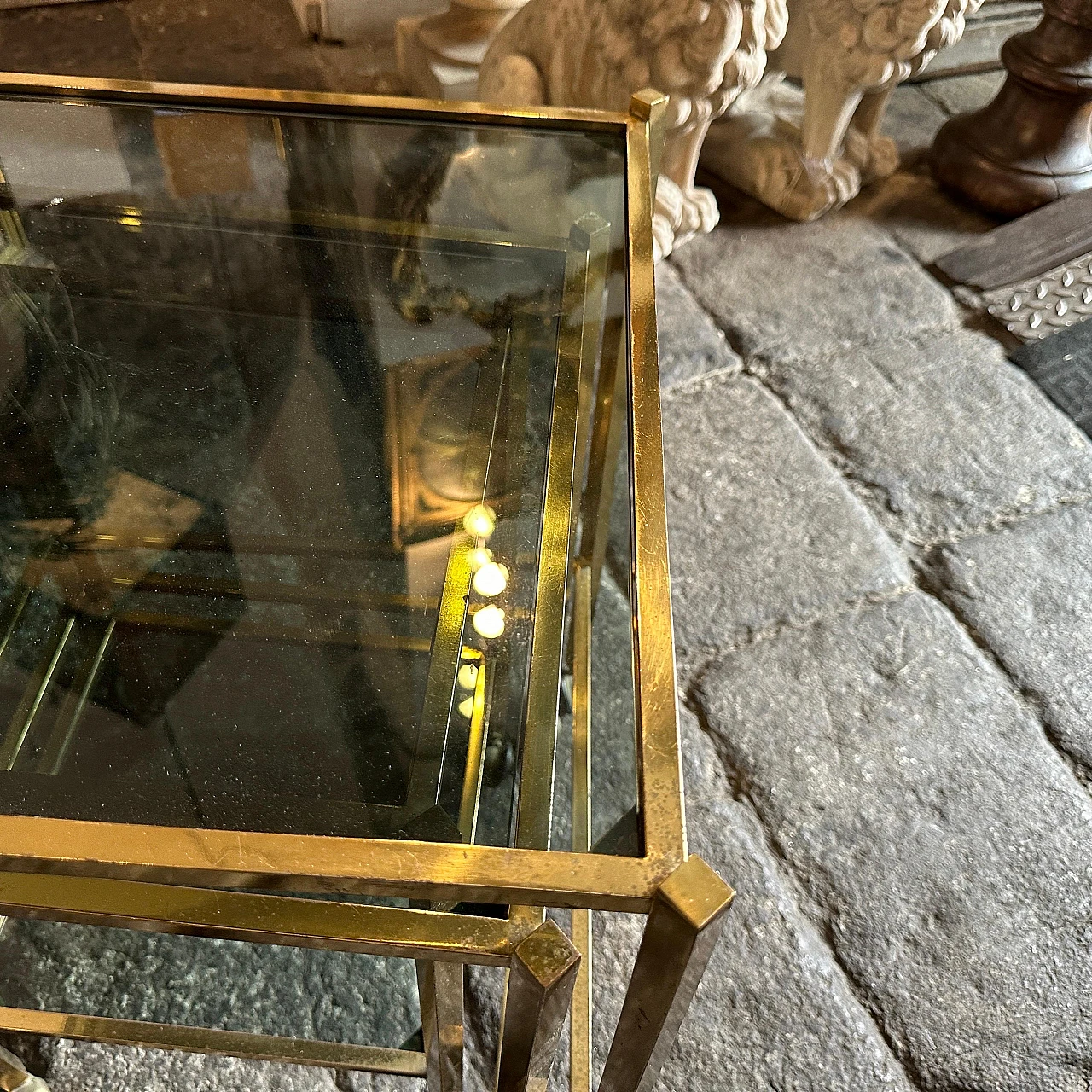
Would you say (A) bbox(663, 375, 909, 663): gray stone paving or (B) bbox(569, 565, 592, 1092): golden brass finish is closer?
(B) bbox(569, 565, 592, 1092): golden brass finish

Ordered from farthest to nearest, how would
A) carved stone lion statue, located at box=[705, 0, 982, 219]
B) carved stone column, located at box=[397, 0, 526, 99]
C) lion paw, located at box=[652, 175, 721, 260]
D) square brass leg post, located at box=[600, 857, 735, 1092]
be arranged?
1. carved stone column, located at box=[397, 0, 526, 99]
2. lion paw, located at box=[652, 175, 721, 260]
3. carved stone lion statue, located at box=[705, 0, 982, 219]
4. square brass leg post, located at box=[600, 857, 735, 1092]

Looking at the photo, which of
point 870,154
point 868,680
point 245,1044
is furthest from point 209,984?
point 870,154

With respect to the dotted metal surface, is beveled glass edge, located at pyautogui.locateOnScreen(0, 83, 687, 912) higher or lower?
higher

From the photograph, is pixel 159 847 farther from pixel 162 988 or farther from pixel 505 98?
pixel 505 98

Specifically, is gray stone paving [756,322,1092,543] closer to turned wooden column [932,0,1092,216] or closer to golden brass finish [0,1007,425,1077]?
turned wooden column [932,0,1092,216]

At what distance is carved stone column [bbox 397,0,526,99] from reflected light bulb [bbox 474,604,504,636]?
169 cm

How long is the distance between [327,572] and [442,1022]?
1.19 feet

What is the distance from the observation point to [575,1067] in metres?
1.01

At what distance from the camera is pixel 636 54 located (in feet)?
5.25

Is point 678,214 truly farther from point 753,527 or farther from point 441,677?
point 441,677

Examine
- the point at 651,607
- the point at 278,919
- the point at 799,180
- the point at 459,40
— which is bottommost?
the point at 799,180

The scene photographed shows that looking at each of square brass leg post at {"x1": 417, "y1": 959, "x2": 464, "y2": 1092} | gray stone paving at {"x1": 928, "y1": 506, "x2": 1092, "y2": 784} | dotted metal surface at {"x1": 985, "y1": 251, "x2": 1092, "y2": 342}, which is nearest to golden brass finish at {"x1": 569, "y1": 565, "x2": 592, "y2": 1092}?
square brass leg post at {"x1": 417, "y1": 959, "x2": 464, "y2": 1092}

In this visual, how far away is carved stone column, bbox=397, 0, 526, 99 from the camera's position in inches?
84.1

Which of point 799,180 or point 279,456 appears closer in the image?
point 279,456
